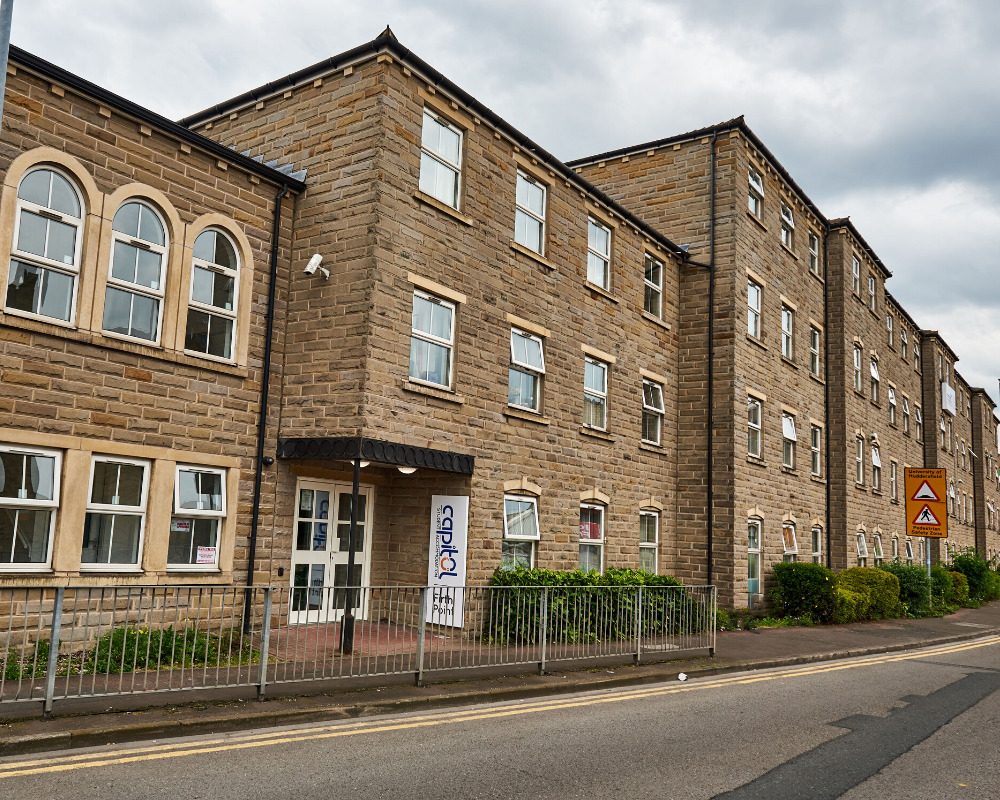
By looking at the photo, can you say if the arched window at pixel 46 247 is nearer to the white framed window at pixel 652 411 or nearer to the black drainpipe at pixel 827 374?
the white framed window at pixel 652 411

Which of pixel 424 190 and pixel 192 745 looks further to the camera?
pixel 424 190

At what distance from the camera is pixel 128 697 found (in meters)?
8.00

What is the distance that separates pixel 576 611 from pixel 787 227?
16.1 metres

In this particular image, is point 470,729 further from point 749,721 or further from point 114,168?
point 114,168

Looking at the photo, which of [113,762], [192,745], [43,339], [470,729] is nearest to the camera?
[113,762]

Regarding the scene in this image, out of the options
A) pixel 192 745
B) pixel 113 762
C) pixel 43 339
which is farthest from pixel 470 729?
pixel 43 339

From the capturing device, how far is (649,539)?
62.2ft

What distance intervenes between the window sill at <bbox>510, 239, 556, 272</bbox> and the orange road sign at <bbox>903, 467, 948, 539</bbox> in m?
10.8

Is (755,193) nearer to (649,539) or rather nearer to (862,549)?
(649,539)

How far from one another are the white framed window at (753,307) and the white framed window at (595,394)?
17.7 ft

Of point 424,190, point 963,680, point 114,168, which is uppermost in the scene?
point 424,190

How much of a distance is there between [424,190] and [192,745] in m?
9.18

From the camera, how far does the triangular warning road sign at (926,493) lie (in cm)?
2064

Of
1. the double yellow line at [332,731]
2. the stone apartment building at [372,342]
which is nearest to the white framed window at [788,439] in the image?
the stone apartment building at [372,342]
